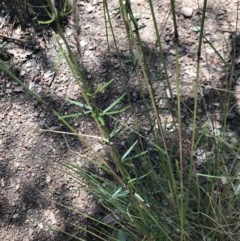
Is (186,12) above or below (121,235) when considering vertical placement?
above

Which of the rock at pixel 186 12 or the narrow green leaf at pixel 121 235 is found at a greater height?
the rock at pixel 186 12

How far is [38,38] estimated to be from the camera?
9.77 ft

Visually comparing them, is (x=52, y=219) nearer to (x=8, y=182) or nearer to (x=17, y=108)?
(x=8, y=182)

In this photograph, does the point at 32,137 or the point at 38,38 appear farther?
the point at 38,38

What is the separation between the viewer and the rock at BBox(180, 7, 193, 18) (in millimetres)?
2874

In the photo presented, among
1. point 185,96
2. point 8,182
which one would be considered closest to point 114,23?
point 185,96

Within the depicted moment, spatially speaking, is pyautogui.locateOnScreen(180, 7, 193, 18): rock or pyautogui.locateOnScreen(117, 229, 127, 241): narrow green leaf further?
pyautogui.locateOnScreen(180, 7, 193, 18): rock

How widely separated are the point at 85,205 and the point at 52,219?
18cm

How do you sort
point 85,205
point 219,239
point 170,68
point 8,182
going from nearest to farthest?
1. point 219,239
2. point 85,205
3. point 8,182
4. point 170,68

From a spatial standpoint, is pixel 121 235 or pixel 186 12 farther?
pixel 186 12

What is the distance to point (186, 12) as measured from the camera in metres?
2.88

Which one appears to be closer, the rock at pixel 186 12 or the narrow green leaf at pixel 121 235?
the narrow green leaf at pixel 121 235

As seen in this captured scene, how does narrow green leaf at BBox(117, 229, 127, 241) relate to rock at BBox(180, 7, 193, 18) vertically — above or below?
below

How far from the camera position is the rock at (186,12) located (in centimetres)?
287
